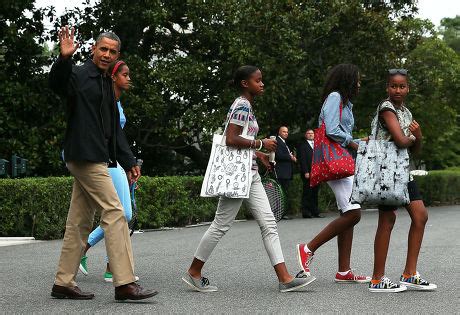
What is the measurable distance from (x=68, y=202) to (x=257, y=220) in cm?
703

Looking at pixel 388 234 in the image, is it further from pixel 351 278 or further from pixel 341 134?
pixel 341 134

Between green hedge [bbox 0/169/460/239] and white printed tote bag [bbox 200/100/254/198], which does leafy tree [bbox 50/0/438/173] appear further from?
white printed tote bag [bbox 200/100/254/198]

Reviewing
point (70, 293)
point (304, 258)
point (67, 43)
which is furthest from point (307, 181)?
point (67, 43)

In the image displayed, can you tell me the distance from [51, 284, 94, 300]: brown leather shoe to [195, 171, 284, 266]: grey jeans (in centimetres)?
95

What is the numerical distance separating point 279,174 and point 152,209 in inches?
137

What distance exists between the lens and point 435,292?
7.30 m

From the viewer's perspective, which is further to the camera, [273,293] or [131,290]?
[273,293]

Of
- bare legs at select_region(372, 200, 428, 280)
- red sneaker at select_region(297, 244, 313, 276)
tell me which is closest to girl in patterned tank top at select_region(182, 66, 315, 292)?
red sneaker at select_region(297, 244, 313, 276)

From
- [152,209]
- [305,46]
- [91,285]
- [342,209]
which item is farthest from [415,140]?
[305,46]

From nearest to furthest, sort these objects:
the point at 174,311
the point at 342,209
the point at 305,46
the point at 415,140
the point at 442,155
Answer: the point at 174,311 → the point at 415,140 → the point at 342,209 → the point at 305,46 → the point at 442,155

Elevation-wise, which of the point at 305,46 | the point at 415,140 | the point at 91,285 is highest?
the point at 305,46

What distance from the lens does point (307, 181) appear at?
19547 mm

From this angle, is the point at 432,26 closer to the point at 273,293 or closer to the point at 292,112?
the point at 292,112

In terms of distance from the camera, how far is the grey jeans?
290 inches
